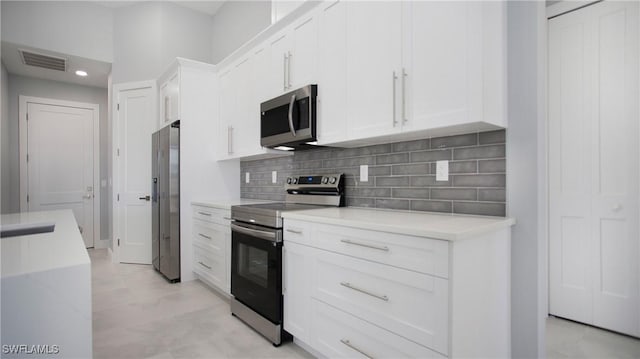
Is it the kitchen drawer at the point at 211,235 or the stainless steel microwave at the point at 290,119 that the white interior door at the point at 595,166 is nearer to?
the stainless steel microwave at the point at 290,119

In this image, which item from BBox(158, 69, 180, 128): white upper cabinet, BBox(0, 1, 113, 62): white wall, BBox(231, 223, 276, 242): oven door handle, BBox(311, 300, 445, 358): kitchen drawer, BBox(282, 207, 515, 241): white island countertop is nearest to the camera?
BBox(282, 207, 515, 241): white island countertop

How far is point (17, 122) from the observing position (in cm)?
492

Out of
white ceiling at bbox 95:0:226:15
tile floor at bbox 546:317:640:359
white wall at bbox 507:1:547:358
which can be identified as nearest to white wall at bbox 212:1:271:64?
white ceiling at bbox 95:0:226:15

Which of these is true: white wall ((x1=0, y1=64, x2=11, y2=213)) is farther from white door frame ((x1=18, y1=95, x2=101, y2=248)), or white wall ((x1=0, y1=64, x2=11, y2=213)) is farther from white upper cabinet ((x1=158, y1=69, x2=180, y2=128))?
white upper cabinet ((x1=158, y1=69, x2=180, y2=128))

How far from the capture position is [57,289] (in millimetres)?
725

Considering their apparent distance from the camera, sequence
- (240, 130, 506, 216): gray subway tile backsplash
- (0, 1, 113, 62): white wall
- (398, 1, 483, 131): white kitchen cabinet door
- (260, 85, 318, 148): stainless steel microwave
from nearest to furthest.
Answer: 1. (398, 1, 483, 131): white kitchen cabinet door
2. (240, 130, 506, 216): gray subway tile backsplash
3. (260, 85, 318, 148): stainless steel microwave
4. (0, 1, 113, 62): white wall

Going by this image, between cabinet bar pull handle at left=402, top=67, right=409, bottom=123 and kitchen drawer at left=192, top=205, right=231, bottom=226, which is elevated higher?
cabinet bar pull handle at left=402, top=67, right=409, bottom=123

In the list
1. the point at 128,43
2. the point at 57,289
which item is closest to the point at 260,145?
the point at 57,289

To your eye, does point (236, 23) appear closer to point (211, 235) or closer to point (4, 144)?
point (211, 235)

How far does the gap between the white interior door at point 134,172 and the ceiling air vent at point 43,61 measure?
84 centimetres

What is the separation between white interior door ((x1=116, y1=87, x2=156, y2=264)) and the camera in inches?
176

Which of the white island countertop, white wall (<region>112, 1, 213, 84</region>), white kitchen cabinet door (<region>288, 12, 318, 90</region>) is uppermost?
white wall (<region>112, 1, 213, 84</region>)

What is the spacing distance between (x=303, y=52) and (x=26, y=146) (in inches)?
196

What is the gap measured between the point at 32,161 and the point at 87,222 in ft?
3.90
